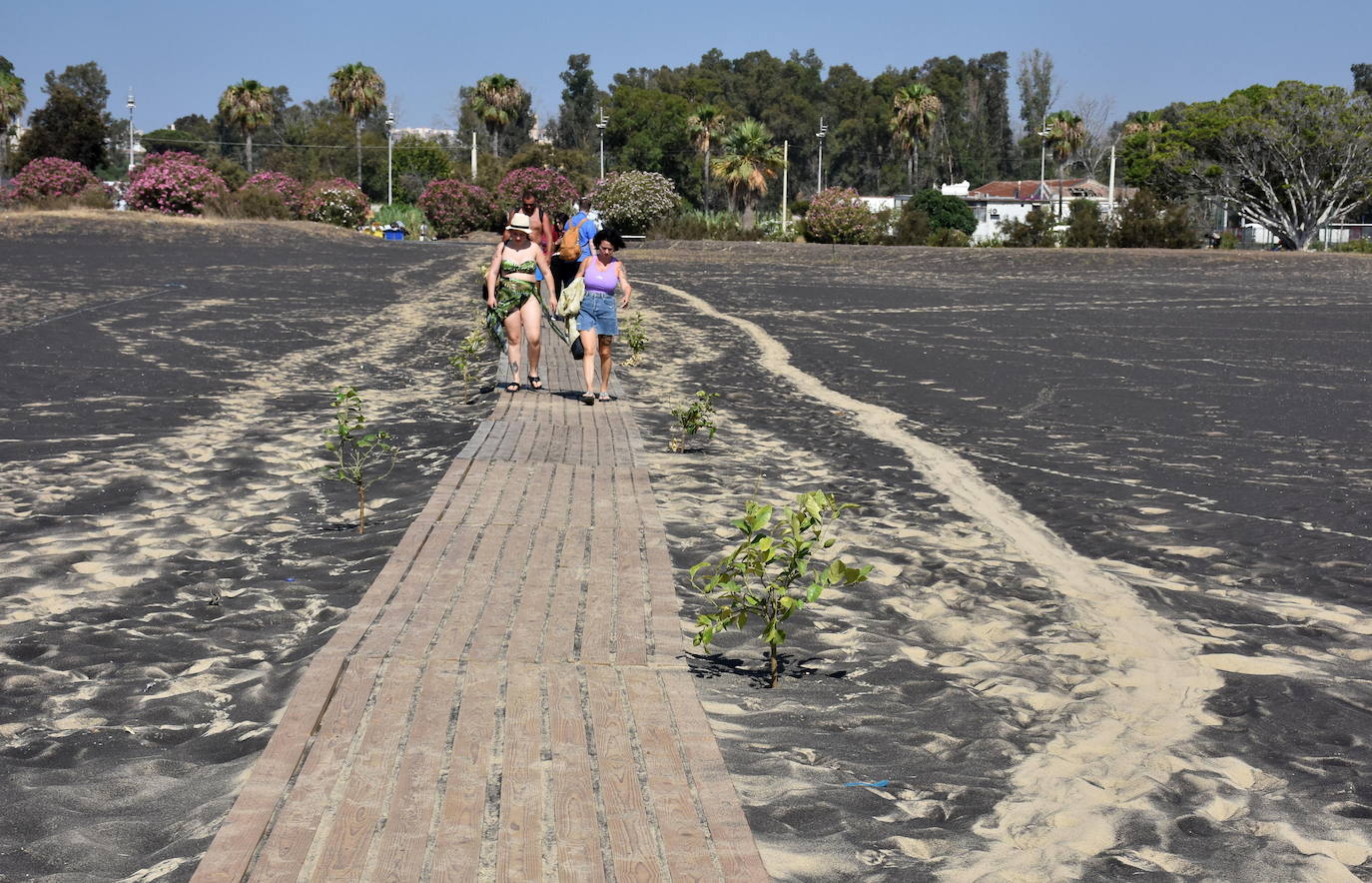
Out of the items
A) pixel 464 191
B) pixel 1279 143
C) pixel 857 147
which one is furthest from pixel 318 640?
pixel 857 147

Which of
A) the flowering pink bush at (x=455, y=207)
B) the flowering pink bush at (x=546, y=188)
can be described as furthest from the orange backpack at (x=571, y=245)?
the flowering pink bush at (x=455, y=207)

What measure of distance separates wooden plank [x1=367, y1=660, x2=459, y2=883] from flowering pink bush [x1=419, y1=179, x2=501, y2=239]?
5220 centimetres

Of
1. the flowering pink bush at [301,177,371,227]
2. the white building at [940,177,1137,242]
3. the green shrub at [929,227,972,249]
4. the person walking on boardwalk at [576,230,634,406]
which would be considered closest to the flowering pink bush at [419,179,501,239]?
the flowering pink bush at [301,177,371,227]

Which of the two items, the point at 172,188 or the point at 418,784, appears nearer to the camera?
the point at 418,784

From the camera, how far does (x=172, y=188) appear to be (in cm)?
4116

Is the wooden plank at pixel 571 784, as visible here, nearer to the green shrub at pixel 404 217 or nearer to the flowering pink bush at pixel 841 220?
the flowering pink bush at pixel 841 220

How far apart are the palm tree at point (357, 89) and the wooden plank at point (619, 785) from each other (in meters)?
80.1

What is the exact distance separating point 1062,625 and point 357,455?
4.60 meters

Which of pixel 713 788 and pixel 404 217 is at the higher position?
pixel 404 217

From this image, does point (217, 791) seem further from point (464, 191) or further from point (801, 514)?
point (464, 191)

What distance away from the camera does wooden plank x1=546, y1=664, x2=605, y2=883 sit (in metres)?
3.27

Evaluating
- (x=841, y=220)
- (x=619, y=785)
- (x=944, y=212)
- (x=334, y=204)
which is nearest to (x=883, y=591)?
(x=619, y=785)

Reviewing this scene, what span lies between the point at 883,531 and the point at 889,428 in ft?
11.9

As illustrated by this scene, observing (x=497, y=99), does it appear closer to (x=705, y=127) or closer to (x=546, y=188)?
(x=705, y=127)
